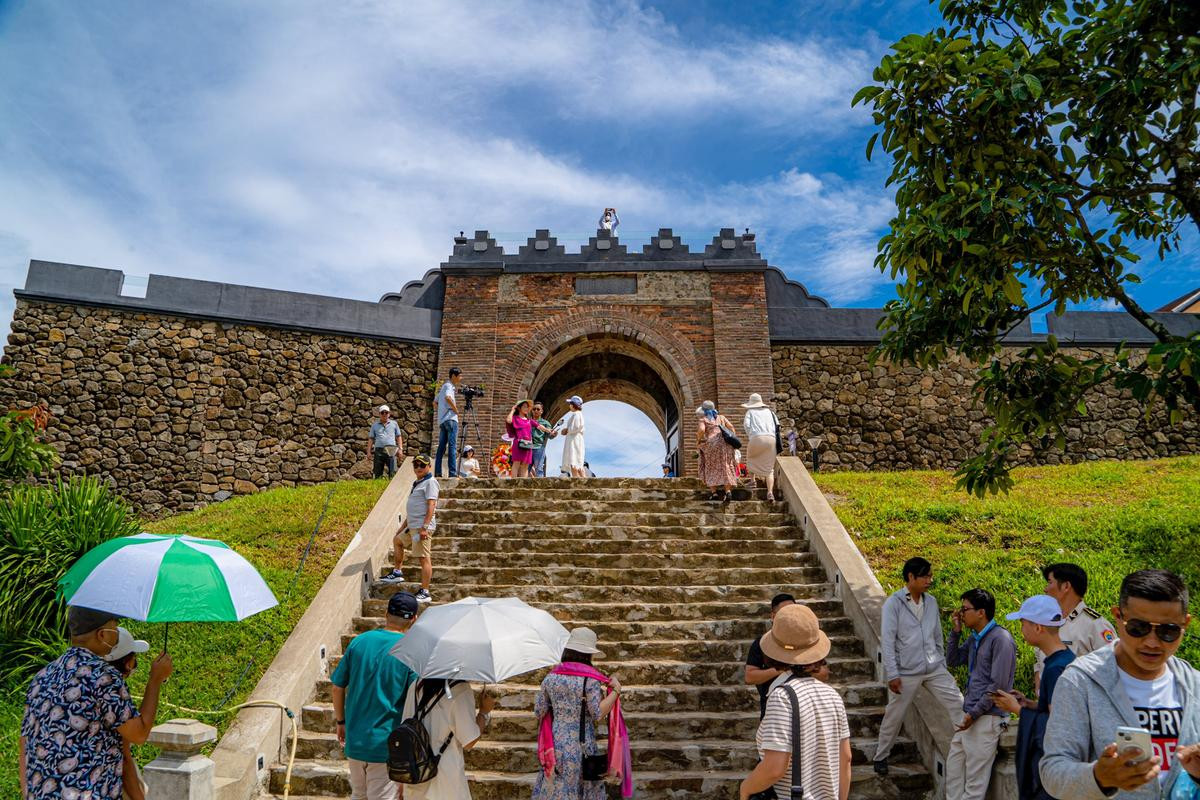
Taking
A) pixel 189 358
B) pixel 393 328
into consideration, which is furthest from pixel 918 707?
pixel 189 358

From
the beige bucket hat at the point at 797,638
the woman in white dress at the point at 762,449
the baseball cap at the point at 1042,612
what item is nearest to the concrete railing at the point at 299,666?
the beige bucket hat at the point at 797,638

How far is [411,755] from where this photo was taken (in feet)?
11.6

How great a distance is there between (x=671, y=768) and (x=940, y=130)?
4.85m

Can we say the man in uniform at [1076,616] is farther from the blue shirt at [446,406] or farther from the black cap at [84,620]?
the blue shirt at [446,406]

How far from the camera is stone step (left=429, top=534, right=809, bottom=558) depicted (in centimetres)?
790

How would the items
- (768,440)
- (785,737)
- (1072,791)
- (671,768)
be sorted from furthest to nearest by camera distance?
1. (768,440)
2. (671,768)
3. (785,737)
4. (1072,791)

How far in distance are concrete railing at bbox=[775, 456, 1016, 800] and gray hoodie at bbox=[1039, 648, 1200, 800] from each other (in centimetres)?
253

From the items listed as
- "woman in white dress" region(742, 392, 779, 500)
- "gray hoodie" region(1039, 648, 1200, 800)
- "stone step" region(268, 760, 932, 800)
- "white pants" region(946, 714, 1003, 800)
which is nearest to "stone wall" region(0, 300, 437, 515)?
"woman in white dress" region(742, 392, 779, 500)

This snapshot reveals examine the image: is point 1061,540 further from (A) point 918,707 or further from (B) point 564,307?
(B) point 564,307

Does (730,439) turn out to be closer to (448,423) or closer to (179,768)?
(448,423)

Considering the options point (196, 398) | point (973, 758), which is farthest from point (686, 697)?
point (196, 398)

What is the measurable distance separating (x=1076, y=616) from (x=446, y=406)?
8262 mm

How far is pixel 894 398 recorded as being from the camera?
54.3 ft

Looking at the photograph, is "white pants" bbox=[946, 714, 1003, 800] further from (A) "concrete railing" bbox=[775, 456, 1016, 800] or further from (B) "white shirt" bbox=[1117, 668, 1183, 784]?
(B) "white shirt" bbox=[1117, 668, 1183, 784]
